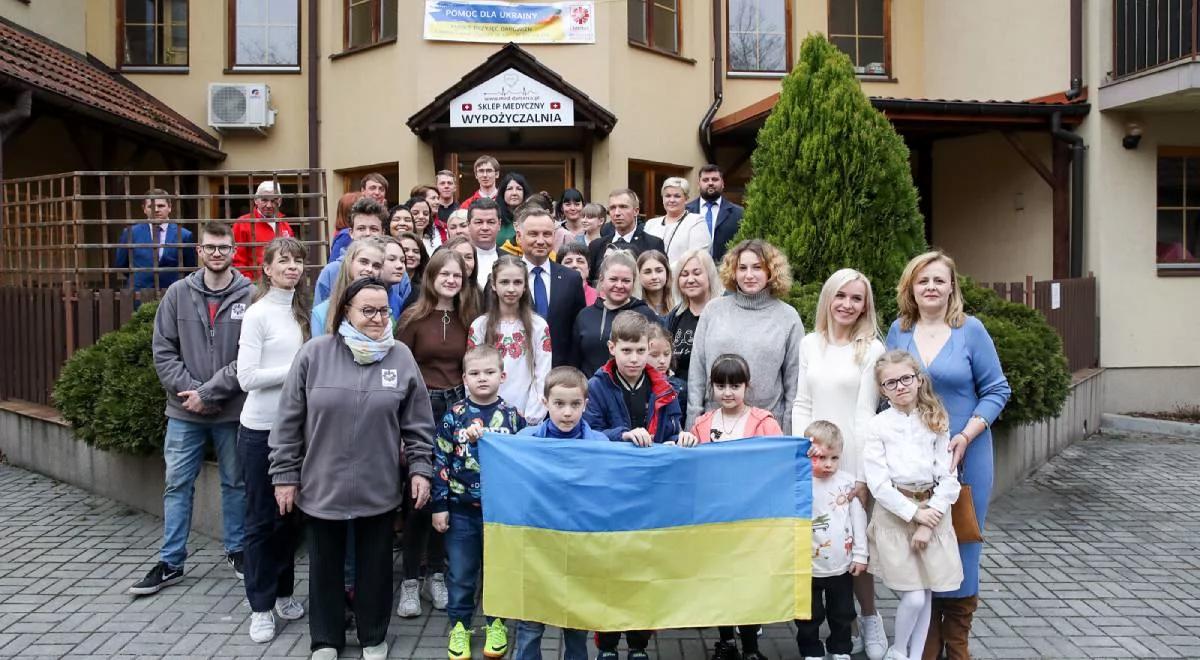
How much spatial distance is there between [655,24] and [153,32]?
24.7 ft

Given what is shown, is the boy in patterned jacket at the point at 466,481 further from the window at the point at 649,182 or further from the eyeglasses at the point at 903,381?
the window at the point at 649,182

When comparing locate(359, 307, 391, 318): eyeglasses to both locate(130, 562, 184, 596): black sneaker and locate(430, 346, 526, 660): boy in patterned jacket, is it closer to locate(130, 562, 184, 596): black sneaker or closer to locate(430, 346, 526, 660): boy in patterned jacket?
locate(430, 346, 526, 660): boy in patterned jacket

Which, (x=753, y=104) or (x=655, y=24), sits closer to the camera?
(x=655, y=24)

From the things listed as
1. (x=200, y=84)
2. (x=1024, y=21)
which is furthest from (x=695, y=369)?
(x=200, y=84)

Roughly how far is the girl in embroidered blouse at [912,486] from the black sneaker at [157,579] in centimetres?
408

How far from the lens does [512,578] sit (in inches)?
180

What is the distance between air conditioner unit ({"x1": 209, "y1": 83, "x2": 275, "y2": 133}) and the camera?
1439cm

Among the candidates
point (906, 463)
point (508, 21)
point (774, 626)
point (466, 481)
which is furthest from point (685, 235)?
point (508, 21)

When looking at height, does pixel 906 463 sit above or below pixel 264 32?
below

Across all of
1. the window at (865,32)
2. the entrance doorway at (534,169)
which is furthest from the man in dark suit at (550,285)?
the window at (865,32)

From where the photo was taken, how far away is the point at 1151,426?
11367mm

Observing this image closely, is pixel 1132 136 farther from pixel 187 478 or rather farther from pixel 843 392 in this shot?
pixel 187 478

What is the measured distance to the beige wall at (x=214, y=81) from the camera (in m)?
14.6

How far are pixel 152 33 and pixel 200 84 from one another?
1.12 metres
